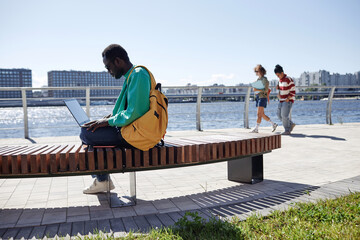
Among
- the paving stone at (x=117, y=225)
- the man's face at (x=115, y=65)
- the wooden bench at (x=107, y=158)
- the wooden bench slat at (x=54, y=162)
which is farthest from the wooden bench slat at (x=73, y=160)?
the man's face at (x=115, y=65)

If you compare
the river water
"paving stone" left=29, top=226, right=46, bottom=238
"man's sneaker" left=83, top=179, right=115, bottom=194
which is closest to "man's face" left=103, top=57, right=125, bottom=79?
"man's sneaker" left=83, top=179, right=115, bottom=194

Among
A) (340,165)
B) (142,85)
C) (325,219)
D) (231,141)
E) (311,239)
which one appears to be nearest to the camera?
(311,239)

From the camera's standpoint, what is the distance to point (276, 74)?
965 centimetres

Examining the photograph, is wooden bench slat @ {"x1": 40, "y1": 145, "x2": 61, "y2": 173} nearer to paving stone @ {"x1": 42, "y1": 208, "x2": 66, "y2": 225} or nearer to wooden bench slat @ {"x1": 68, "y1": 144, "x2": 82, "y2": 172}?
wooden bench slat @ {"x1": 68, "y1": 144, "x2": 82, "y2": 172}

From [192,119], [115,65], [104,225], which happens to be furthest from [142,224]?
[192,119]

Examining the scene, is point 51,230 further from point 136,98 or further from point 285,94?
point 285,94

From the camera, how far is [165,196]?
3.96 m

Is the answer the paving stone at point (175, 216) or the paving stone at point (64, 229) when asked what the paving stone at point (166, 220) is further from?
the paving stone at point (64, 229)

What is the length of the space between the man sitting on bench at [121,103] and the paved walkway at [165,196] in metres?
0.71

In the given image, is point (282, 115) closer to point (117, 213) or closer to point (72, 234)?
point (117, 213)

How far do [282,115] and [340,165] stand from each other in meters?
4.28

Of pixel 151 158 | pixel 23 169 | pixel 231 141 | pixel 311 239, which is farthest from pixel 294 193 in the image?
pixel 23 169

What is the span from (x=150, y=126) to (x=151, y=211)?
848mm

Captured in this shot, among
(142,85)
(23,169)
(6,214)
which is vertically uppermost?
(142,85)
